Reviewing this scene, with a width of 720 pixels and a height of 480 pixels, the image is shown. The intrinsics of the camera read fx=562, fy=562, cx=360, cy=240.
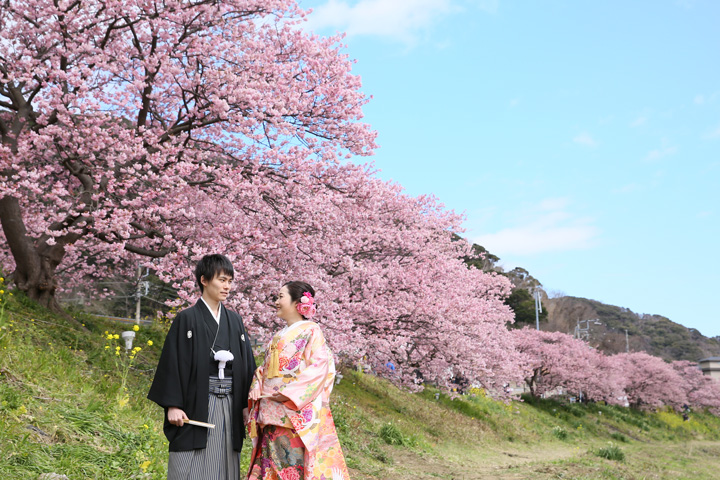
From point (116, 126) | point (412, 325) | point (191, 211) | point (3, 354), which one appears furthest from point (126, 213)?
point (412, 325)

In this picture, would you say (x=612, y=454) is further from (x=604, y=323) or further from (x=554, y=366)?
(x=604, y=323)

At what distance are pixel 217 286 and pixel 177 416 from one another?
0.85 meters

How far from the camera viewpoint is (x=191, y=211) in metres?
8.37

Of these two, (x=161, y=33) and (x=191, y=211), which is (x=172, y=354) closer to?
(x=191, y=211)

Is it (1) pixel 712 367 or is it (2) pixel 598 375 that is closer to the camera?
(2) pixel 598 375

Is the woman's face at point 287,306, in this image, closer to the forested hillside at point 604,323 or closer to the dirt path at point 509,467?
the dirt path at point 509,467

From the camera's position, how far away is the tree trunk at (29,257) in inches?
382

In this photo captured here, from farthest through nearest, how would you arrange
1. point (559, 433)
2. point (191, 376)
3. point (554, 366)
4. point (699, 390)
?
point (699, 390), point (554, 366), point (559, 433), point (191, 376)

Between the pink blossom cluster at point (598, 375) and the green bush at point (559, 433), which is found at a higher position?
the pink blossom cluster at point (598, 375)

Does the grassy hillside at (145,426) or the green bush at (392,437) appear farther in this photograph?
the green bush at (392,437)

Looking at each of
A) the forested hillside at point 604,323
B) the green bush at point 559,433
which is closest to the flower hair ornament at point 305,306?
the green bush at point 559,433

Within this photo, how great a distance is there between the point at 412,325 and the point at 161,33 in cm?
869

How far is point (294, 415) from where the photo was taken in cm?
380

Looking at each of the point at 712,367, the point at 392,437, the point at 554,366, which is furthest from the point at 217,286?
the point at 712,367
